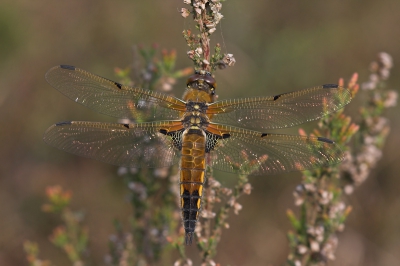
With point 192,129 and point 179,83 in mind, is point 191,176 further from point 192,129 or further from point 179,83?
point 179,83

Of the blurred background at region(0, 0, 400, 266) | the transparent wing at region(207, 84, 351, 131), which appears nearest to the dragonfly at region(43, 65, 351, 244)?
the transparent wing at region(207, 84, 351, 131)

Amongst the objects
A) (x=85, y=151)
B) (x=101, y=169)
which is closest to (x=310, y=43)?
(x=101, y=169)

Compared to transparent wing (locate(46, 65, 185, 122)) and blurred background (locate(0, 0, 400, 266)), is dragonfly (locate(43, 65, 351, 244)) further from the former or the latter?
blurred background (locate(0, 0, 400, 266))

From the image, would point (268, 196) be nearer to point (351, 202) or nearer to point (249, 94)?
point (351, 202)

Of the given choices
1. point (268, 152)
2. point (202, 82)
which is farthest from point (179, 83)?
point (268, 152)

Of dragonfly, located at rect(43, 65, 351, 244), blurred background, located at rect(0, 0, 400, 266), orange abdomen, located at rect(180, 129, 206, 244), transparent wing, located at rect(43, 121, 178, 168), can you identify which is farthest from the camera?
blurred background, located at rect(0, 0, 400, 266)

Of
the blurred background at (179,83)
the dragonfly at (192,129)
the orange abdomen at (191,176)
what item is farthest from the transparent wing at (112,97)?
the blurred background at (179,83)
